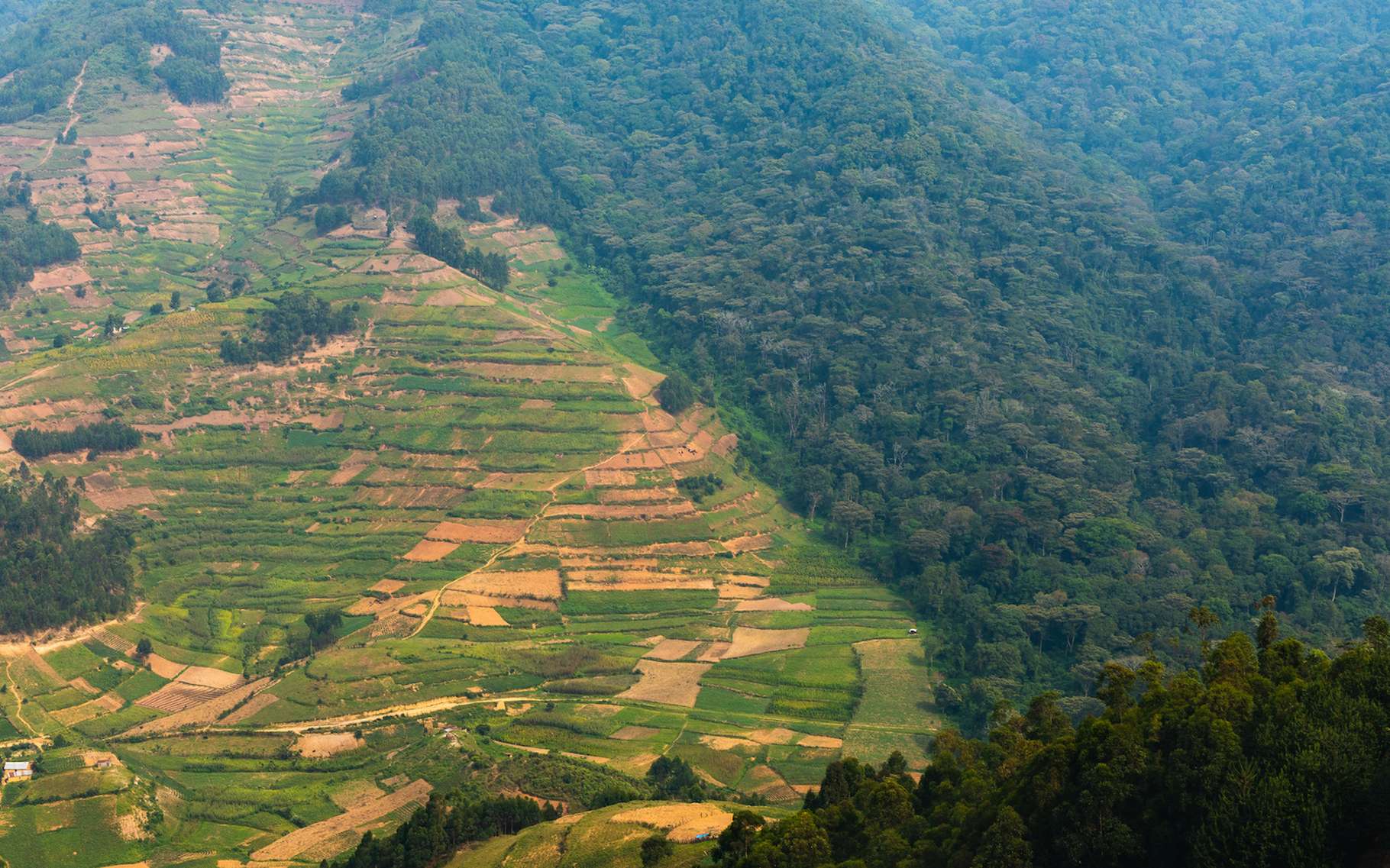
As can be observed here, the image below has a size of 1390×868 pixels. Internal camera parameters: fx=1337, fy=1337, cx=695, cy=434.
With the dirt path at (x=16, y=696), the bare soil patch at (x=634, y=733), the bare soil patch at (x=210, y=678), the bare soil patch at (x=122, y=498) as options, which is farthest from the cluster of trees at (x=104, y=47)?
the bare soil patch at (x=634, y=733)

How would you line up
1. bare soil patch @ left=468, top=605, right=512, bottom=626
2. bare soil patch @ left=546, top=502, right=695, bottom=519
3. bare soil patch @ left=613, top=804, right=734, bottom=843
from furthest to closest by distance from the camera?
bare soil patch @ left=546, top=502, right=695, bottom=519, bare soil patch @ left=468, top=605, right=512, bottom=626, bare soil patch @ left=613, top=804, right=734, bottom=843

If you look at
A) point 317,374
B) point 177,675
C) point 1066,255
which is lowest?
point 177,675

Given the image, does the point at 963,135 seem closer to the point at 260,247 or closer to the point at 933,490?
the point at 933,490

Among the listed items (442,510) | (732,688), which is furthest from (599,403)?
(732,688)

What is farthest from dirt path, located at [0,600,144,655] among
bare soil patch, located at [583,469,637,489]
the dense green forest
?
the dense green forest

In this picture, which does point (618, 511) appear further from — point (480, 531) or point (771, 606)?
point (771, 606)

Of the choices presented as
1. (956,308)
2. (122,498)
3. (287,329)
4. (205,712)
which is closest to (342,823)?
(205,712)

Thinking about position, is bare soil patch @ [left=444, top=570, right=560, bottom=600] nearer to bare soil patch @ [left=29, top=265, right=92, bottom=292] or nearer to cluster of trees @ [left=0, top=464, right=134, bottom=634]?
cluster of trees @ [left=0, top=464, right=134, bottom=634]
